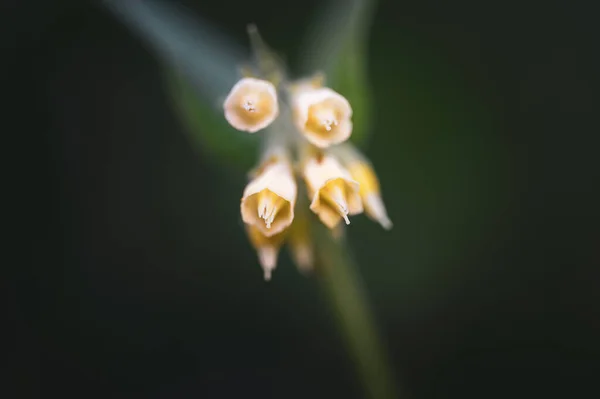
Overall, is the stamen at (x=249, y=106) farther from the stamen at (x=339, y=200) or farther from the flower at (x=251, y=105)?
the stamen at (x=339, y=200)

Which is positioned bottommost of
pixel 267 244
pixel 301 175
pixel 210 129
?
pixel 267 244

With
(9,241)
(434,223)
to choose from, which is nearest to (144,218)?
(9,241)

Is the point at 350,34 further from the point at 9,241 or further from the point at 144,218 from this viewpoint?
the point at 9,241

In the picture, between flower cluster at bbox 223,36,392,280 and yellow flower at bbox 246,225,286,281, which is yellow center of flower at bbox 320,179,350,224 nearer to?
flower cluster at bbox 223,36,392,280

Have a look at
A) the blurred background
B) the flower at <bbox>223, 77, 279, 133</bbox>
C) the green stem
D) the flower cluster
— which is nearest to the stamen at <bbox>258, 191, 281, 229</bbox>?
the flower cluster

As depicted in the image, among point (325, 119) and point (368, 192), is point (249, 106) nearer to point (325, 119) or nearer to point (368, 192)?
point (325, 119)

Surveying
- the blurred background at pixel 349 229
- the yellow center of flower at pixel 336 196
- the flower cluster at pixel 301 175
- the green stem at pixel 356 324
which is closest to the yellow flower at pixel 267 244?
the flower cluster at pixel 301 175

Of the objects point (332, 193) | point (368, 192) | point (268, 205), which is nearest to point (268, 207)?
point (268, 205)
